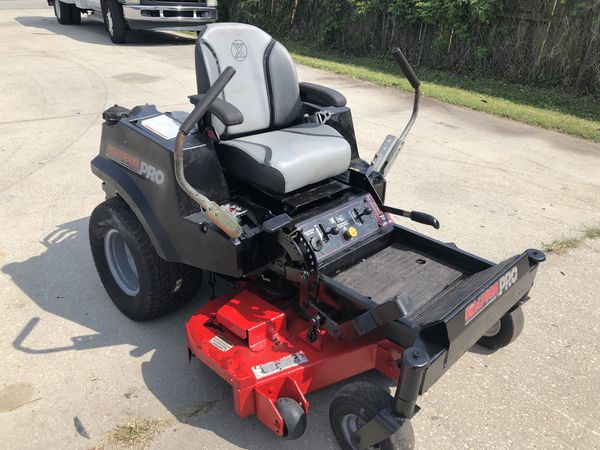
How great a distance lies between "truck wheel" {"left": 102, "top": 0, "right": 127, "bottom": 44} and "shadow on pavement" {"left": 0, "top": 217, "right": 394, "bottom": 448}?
843cm

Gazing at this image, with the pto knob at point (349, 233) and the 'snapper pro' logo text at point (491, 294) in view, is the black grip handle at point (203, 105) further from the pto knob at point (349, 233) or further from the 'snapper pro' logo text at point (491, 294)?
the 'snapper pro' logo text at point (491, 294)

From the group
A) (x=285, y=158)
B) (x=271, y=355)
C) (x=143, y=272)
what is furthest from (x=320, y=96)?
(x=271, y=355)

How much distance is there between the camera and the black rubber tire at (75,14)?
13.4 meters

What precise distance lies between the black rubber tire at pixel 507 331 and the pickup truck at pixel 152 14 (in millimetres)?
9755

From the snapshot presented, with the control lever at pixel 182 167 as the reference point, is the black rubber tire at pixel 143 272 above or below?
below

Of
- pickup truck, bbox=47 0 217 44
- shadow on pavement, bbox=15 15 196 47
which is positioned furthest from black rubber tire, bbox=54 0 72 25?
pickup truck, bbox=47 0 217 44

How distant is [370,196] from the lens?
294 cm

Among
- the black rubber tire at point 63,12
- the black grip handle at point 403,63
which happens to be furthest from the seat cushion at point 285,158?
the black rubber tire at point 63,12

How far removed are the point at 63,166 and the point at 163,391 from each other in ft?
10.5

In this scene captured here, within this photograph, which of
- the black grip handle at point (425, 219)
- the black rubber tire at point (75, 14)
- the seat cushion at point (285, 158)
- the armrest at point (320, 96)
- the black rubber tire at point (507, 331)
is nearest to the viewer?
the seat cushion at point (285, 158)

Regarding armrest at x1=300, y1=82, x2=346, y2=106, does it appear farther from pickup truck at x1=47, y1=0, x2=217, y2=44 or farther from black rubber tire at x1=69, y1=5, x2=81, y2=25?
black rubber tire at x1=69, y1=5, x2=81, y2=25

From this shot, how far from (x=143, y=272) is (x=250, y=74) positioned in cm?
135

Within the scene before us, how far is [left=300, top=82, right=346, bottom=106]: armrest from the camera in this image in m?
3.42

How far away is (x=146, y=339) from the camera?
285cm
